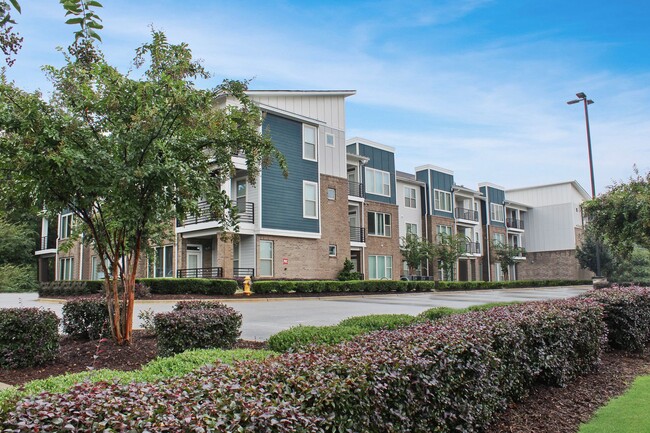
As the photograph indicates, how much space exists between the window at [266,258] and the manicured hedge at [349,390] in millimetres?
20014

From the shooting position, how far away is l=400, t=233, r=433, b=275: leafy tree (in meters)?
38.5

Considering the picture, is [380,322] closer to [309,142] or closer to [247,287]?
[247,287]

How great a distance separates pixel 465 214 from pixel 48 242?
36855mm

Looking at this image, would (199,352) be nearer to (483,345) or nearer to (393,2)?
(483,345)

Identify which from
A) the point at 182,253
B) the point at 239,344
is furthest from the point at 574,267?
the point at 239,344

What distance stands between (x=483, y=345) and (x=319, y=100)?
2698 centimetres

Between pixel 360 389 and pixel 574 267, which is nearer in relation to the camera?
pixel 360 389

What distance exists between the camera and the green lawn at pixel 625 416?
5.55 metres

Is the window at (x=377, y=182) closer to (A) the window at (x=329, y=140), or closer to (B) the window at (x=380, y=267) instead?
(B) the window at (x=380, y=267)

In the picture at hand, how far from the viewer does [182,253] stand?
27.0 m

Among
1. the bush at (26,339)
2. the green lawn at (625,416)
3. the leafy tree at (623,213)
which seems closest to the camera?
the green lawn at (625,416)

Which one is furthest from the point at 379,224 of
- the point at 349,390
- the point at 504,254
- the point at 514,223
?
the point at 349,390

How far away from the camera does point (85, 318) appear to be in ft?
31.2

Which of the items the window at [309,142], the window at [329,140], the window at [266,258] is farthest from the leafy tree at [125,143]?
the window at [329,140]
